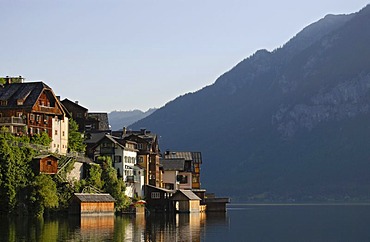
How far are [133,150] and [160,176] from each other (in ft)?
51.7

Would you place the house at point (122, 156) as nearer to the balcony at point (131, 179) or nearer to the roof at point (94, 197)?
the balcony at point (131, 179)

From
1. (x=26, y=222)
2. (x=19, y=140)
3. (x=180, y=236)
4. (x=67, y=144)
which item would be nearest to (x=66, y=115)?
(x=67, y=144)

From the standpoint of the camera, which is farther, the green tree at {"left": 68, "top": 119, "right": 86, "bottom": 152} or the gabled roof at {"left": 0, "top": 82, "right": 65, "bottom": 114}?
the green tree at {"left": 68, "top": 119, "right": 86, "bottom": 152}

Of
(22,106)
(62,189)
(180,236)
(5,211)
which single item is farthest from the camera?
(22,106)

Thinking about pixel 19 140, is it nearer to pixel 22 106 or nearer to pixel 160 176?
pixel 22 106

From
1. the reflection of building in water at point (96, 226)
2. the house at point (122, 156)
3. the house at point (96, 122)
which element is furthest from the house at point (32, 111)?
the house at point (96, 122)

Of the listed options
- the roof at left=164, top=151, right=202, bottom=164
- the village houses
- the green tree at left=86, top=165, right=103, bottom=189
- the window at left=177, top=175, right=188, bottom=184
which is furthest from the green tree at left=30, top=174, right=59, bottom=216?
the roof at left=164, top=151, right=202, bottom=164

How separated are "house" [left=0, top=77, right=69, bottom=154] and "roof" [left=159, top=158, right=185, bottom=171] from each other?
29.9 metres

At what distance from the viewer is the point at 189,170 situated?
160 metres

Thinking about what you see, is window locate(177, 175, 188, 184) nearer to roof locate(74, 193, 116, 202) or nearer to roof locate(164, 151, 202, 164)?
roof locate(164, 151, 202, 164)

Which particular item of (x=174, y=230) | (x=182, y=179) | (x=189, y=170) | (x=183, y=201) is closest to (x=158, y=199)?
(x=183, y=201)

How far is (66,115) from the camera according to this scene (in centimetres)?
13262

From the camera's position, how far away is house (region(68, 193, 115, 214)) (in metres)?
108

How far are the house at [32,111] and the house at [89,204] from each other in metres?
13.4
